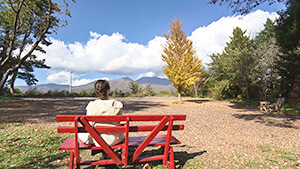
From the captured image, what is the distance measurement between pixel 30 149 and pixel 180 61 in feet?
43.2

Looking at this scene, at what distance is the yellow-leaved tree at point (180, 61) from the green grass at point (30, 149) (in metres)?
11.2

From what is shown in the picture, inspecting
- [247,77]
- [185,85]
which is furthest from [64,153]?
[247,77]

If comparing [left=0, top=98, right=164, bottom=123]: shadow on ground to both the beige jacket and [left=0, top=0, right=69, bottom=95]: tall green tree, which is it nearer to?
[left=0, top=0, right=69, bottom=95]: tall green tree

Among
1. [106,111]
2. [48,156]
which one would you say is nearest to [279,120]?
[106,111]

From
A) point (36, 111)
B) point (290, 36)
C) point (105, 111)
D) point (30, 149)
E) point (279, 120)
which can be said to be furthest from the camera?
point (36, 111)

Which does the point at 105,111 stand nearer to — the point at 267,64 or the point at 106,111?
the point at 106,111

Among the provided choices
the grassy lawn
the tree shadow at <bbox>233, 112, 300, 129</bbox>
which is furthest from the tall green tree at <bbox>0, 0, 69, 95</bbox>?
the tree shadow at <bbox>233, 112, 300, 129</bbox>

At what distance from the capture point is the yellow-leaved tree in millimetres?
15219

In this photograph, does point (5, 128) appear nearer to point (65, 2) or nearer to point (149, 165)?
point (149, 165)

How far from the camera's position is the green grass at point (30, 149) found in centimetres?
346

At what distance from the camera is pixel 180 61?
1548cm

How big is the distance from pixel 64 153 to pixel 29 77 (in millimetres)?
25043

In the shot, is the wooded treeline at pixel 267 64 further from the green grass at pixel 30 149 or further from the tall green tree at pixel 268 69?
the green grass at pixel 30 149

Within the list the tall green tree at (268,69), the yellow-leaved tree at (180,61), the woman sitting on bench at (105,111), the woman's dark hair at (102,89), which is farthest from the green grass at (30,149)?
the tall green tree at (268,69)
